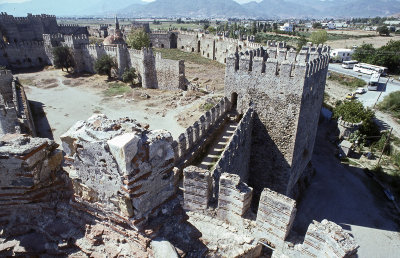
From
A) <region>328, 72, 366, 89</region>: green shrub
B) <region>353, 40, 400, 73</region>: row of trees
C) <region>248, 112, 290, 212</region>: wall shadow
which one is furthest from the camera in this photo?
<region>353, 40, 400, 73</region>: row of trees

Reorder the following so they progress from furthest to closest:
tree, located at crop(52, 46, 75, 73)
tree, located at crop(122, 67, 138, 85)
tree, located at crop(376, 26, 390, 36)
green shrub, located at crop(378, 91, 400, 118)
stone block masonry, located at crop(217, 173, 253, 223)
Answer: tree, located at crop(376, 26, 390, 36), tree, located at crop(52, 46, 75, 73), tree, located at crop(122, 67, 138, 85), green shrub, located at crop(378, 91, 400, 118), stone block masonry, located at crop(217, 173, 253, 223)

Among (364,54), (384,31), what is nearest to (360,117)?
(364,54)

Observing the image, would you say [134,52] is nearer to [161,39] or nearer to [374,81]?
[161,39]

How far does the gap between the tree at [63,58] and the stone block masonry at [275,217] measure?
128ft

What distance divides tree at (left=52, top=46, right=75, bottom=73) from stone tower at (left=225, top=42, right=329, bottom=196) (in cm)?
3196

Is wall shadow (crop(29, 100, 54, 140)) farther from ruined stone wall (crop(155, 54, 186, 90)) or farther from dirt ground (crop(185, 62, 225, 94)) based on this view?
dirt ground (crop(185, 62, 225, 94))

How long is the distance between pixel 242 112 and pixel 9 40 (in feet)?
164

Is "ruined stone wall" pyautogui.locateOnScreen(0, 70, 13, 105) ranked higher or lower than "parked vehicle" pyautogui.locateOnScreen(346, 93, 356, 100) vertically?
higher

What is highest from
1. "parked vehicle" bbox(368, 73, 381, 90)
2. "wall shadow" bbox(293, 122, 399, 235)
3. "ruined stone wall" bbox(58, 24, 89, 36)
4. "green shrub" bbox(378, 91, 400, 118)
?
"ruined stone wall" bbox(58, 24, 89, 36)

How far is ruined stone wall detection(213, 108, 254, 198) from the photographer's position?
8406 mm

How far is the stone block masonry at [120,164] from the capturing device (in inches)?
151

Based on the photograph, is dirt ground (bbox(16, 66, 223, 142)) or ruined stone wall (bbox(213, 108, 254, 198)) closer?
ruined stone wall (bbox(213, 108, 254, 198))

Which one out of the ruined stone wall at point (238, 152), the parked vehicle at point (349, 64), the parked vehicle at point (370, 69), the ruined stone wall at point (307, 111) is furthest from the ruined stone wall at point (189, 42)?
the ruined stone wall at point (238, 152)

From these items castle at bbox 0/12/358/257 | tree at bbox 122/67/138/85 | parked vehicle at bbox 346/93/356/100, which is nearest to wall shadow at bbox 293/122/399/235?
castle at bbox 0/12/358/257
